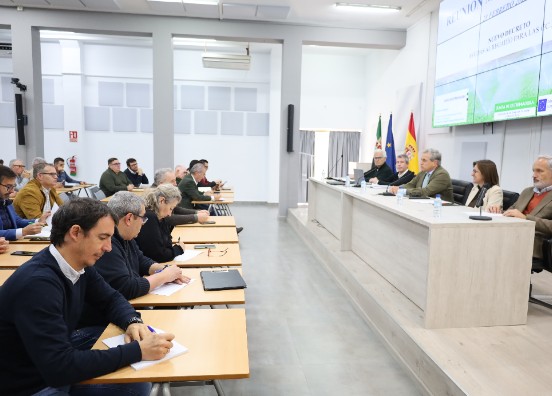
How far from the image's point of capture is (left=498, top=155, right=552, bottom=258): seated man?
3.16 metres

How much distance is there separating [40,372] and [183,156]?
956cm

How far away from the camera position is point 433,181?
486 cm

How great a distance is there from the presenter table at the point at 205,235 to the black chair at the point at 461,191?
3037mm

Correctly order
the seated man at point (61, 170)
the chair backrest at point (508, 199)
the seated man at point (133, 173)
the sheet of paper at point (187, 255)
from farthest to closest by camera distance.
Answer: the seated man at point (133, 173), the seated man at point (61, 170), the chair backrest at point (508, 199), the sheet of paper at point (187, 255)

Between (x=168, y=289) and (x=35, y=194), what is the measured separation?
108 inches

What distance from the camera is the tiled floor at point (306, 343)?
100 inches

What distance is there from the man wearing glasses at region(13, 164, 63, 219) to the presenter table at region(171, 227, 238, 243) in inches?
59.6

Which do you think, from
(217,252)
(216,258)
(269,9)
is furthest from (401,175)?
(216,258)

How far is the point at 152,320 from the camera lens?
190 centimetres

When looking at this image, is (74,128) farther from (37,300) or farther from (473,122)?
(37,300)

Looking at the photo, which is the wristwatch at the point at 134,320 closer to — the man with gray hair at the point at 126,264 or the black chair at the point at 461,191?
the man with gray hair at the point at 126,264

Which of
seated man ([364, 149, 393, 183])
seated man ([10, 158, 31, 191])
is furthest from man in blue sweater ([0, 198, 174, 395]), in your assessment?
seated man ([10, 158, 31, 191])

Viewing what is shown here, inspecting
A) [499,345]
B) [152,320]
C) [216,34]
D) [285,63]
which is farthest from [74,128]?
[499,345]

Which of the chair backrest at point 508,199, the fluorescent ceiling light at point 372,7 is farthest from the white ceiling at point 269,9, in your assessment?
the chair backrest at point 508,199
